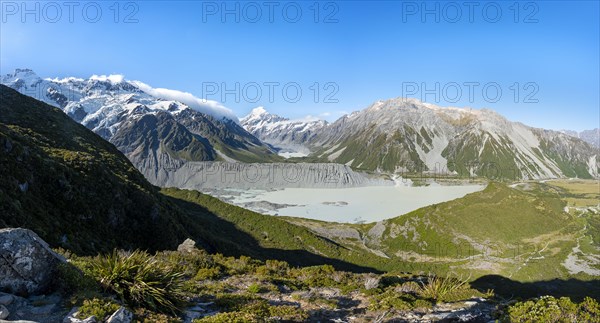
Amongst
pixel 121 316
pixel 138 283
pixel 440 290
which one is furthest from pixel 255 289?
pixel 440 290

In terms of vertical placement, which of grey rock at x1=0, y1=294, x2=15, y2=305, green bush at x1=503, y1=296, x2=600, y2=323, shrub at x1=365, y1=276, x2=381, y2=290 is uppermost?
grey rock at x1=0, y1=294, x2=15, y2=305

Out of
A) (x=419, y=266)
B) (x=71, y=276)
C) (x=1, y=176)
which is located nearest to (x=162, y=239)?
(x=1, y=176)

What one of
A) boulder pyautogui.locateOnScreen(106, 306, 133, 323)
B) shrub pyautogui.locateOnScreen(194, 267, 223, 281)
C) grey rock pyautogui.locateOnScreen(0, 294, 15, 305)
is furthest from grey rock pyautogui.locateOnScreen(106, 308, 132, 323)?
shrub pyautogui.locateOnScreen(194, 267, 223, 281)

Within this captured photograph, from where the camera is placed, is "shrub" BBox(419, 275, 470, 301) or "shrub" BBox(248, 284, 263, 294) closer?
"shrub" BBox(419, 275, 470, 301)

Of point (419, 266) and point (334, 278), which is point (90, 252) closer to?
point (334, 278)

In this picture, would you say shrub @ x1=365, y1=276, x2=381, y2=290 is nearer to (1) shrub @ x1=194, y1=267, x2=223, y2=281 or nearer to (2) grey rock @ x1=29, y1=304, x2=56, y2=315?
(1) shrub @ x1=194, y1=267, x2=223, y2=281

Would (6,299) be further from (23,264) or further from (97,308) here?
(97,308)

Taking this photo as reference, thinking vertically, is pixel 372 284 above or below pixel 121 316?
below
